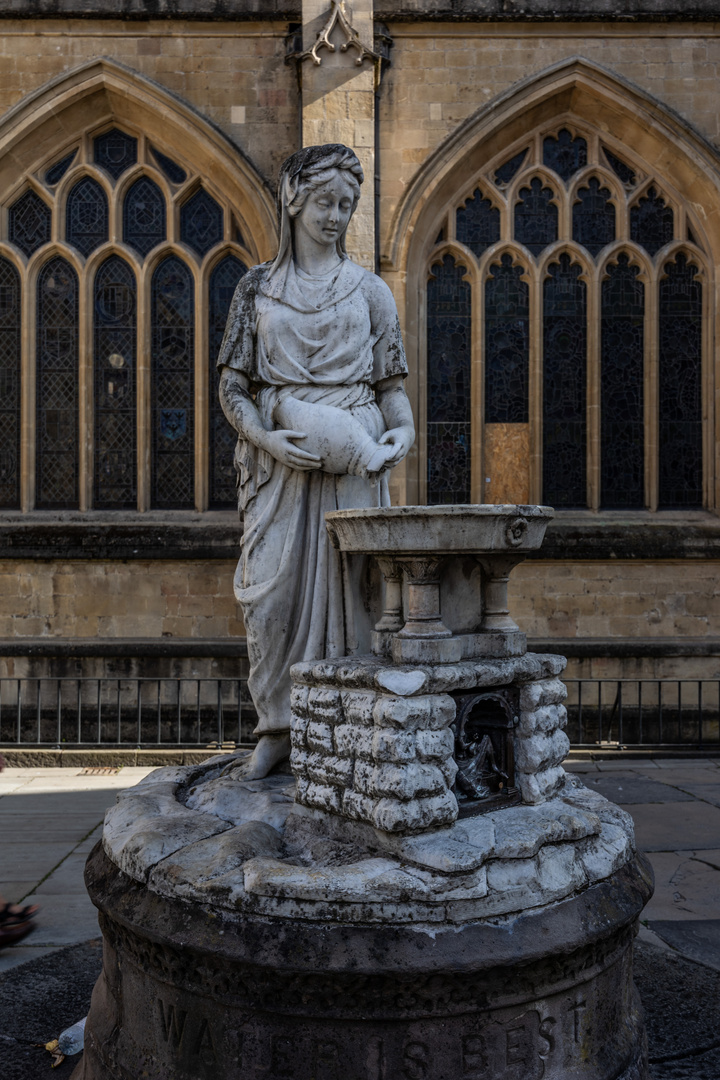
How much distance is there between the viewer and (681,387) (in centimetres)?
966

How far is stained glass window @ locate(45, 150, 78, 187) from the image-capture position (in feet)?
31.7

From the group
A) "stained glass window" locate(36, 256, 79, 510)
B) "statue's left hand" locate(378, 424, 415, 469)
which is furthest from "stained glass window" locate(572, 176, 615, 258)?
"statue's left hand" locate(378, 424, 415, 469)

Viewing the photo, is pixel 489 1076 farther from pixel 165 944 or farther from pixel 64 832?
pixel 64 832

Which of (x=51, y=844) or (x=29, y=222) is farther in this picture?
(x=29, y=222)

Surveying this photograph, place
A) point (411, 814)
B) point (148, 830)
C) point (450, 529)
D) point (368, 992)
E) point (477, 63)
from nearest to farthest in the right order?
point (368, 992) → point (411, 814) → point (450, 529) → point (148, 830) → point (477, 63)

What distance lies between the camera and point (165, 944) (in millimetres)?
2271

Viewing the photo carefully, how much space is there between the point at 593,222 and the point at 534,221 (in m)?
0.63

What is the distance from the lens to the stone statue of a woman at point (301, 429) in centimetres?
304

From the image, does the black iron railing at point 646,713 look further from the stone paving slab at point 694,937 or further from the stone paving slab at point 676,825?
the stone paving slab at point 694,937

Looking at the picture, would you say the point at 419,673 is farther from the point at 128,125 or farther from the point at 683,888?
the point at 128,125

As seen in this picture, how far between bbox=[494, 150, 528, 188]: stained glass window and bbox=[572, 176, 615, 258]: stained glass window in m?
0.72

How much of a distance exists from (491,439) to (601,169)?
3.08m

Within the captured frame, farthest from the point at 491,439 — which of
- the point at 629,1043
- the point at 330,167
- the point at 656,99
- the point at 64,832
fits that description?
the point at 629,1043

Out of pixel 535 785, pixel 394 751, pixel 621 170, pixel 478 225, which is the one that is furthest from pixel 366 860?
pixel 621 170
